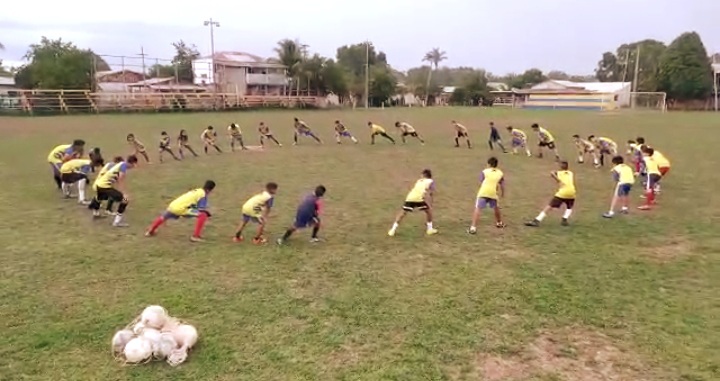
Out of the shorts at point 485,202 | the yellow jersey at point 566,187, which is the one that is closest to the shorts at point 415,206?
the shorts at point 485,202

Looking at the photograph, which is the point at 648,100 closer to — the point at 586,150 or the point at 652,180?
the point at 586,150

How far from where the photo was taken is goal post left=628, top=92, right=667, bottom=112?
66.5 metres

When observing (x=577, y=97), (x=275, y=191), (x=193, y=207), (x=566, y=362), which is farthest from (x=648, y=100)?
(x=566, y=362)

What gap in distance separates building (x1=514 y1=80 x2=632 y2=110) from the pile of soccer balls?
6617cm

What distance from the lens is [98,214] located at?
1216cm

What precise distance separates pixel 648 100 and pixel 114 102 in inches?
2296

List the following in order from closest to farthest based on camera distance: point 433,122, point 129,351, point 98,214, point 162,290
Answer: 1. point 129,351
2. point 162,290
3. point 98,214
4. point 433,122

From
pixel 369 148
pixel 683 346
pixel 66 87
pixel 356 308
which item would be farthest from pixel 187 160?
pixel 66 87

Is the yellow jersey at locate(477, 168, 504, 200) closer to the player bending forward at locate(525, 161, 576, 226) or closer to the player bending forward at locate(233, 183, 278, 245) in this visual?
the player bending forward at locate(525, 161, 576, 226)

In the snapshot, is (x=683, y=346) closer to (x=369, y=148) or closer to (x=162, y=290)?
(x=162, y=290)

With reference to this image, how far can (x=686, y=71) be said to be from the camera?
6912 centimetres

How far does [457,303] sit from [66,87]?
177 feet

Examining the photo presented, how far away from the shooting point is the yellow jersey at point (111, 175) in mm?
11500

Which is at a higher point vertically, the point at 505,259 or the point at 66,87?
the point at 66,87
